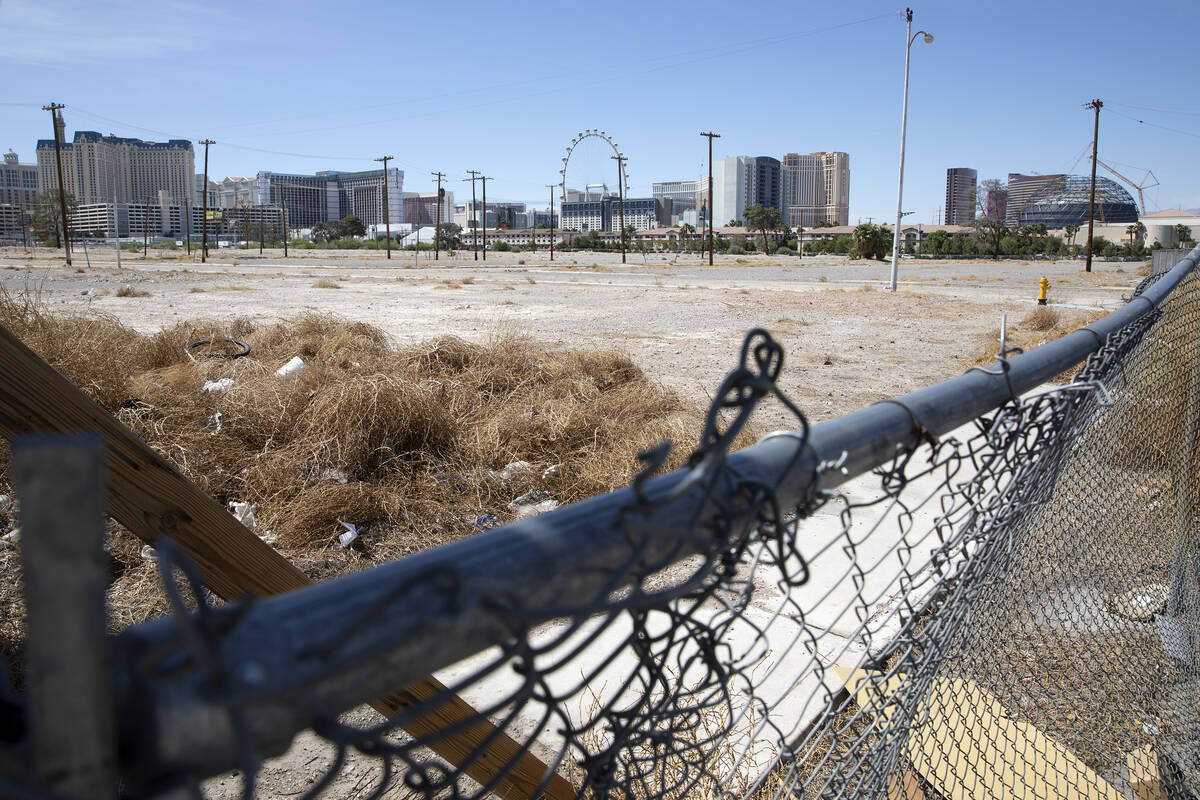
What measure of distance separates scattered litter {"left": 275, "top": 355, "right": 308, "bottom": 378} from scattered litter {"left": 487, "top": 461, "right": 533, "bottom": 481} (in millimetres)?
2668

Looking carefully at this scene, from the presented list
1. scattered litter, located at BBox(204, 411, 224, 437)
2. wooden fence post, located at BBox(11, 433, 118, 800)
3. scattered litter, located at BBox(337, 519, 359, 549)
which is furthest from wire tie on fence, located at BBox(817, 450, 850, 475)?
scattered litter, located at BBox(204, 411, 224, 437)

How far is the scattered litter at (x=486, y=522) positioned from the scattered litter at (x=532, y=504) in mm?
141

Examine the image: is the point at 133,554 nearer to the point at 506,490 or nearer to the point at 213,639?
the point at 506,490

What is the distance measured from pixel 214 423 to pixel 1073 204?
188616 millimetres

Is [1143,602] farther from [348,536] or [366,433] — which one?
[366,433]

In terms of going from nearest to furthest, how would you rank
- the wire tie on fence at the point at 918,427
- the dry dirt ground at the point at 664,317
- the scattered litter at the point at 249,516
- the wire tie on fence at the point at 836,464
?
the wire tie on fence at the point at 836,464, the wire tie on fence at the point at 918,427, the scattered litter at the point at 249,516, the dry dirt ground at the point at 664,317

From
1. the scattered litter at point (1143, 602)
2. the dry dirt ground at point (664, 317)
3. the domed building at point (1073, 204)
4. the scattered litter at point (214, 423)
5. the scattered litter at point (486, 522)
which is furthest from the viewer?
the domed building at point (1073, 204)

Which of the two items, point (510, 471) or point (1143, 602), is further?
point (510, 471)

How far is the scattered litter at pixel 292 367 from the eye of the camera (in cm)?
773

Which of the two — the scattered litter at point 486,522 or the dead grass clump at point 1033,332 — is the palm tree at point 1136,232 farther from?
the scattered litter at point 486,522

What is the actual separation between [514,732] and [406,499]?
251 centimetres

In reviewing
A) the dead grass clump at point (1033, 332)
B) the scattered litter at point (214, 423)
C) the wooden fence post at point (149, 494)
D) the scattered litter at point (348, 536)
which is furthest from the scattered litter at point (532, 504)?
the dead grass clump at point (1033, 332)

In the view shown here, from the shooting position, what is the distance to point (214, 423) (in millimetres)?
6348

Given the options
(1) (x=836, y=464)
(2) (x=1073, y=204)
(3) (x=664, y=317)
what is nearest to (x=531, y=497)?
(1) (x=836, y=464)
